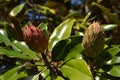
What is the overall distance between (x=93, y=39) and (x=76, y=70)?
0.14 m

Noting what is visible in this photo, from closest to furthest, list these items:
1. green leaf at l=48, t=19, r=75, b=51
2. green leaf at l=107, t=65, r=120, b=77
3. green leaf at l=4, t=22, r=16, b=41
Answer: green leaf at l=107, t=65, r=120, b=77, green leaf at l=48, t=19, r=75, b=51, green leaf at l=4, t=22, r=16, b=41

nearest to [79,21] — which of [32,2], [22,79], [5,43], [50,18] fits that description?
[50,18]

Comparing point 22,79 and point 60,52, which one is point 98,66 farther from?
point 22,79

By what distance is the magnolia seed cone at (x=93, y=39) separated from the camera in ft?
4.59

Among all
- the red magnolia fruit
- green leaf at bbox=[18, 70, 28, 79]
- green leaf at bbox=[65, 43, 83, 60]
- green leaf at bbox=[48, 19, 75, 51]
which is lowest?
green leaf at bbox=[18, 70, 28, 79]

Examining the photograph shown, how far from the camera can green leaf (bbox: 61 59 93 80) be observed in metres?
1.36

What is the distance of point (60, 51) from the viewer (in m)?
1.57

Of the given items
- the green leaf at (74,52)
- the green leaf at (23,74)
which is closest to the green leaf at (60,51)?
the green leaf at (74,52)

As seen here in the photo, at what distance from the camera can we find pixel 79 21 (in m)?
2.50

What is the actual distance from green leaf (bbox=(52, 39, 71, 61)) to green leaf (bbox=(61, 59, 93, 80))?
7cm

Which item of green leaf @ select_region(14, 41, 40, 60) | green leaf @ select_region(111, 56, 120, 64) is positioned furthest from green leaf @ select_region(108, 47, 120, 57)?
green leaf @ select_region(14, 41, 40, 60)

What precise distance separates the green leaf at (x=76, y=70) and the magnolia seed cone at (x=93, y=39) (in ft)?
0.23

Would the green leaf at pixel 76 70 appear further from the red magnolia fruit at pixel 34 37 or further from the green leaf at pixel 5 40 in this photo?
the green leaf at pixel 5 40

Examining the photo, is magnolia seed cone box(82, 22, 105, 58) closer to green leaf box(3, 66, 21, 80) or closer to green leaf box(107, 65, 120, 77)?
green leaf box(107, 65, 120, 77)
